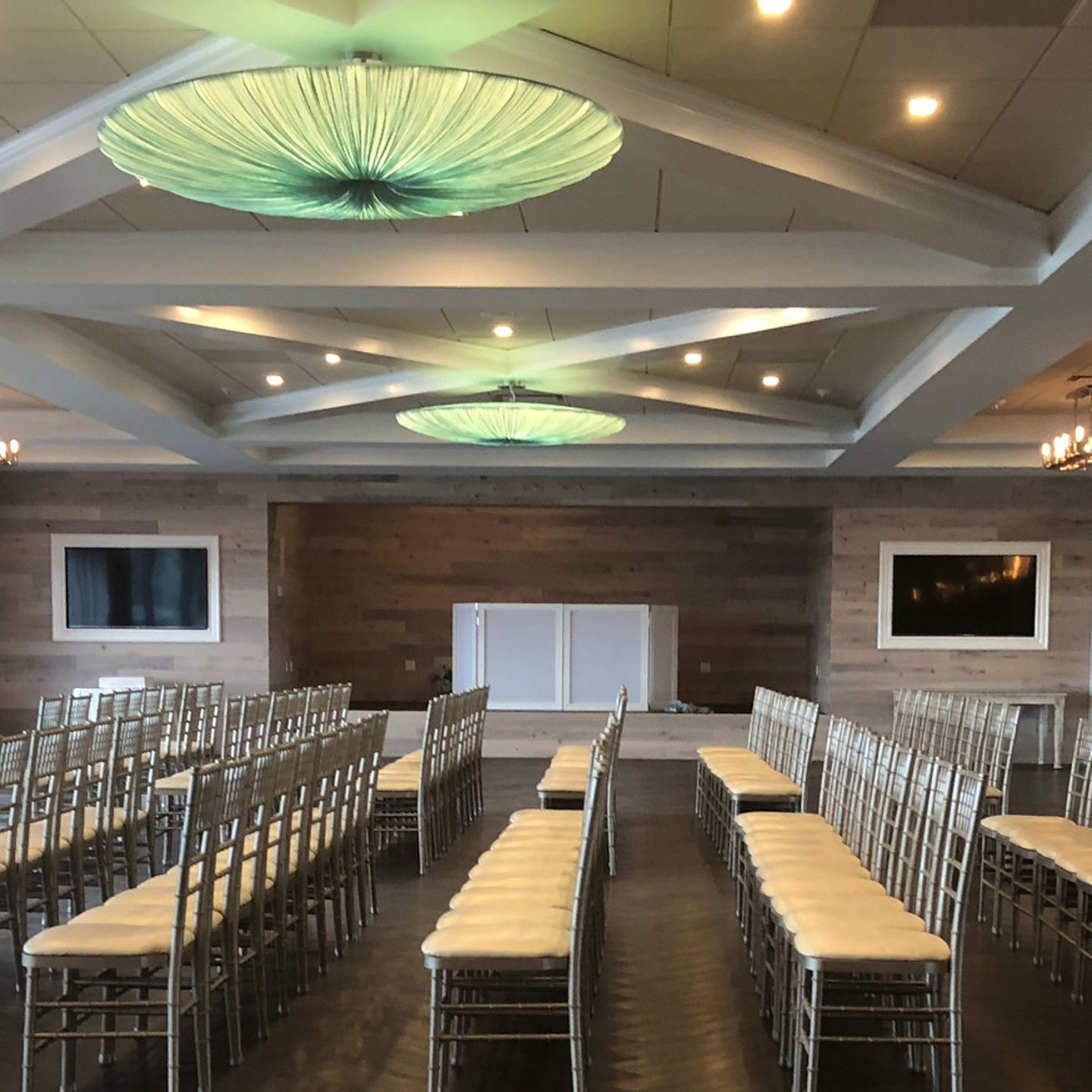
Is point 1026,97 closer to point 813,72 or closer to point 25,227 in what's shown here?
point 813,72

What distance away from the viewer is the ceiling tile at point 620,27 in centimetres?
357

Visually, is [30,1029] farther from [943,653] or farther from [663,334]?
[943,653]

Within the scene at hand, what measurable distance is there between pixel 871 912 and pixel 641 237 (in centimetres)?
339

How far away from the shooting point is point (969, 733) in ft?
24.9

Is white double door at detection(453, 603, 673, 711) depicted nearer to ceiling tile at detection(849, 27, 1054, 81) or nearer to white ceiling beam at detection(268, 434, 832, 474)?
white ceiling beam at detection(268, 434, 832, 474)

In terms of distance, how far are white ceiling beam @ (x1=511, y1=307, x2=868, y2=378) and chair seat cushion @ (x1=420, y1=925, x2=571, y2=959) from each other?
370cm

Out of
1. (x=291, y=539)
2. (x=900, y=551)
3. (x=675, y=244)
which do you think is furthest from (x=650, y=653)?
(x=675, y=244)

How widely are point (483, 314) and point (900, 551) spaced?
7324 mm

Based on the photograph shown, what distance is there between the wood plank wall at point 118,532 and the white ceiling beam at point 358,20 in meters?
10.3

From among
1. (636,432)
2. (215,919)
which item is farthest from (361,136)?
(636,432)

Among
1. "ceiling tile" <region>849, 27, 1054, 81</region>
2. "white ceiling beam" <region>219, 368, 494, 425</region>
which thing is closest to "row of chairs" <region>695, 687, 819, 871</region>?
"white ceiling beam" <region>219, 368, 494, 425</region>

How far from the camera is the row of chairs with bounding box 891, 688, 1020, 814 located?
6.91 m

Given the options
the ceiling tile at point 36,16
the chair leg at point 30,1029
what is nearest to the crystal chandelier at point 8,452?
the ceiling tile at point 36,16

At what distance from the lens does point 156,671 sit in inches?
523
